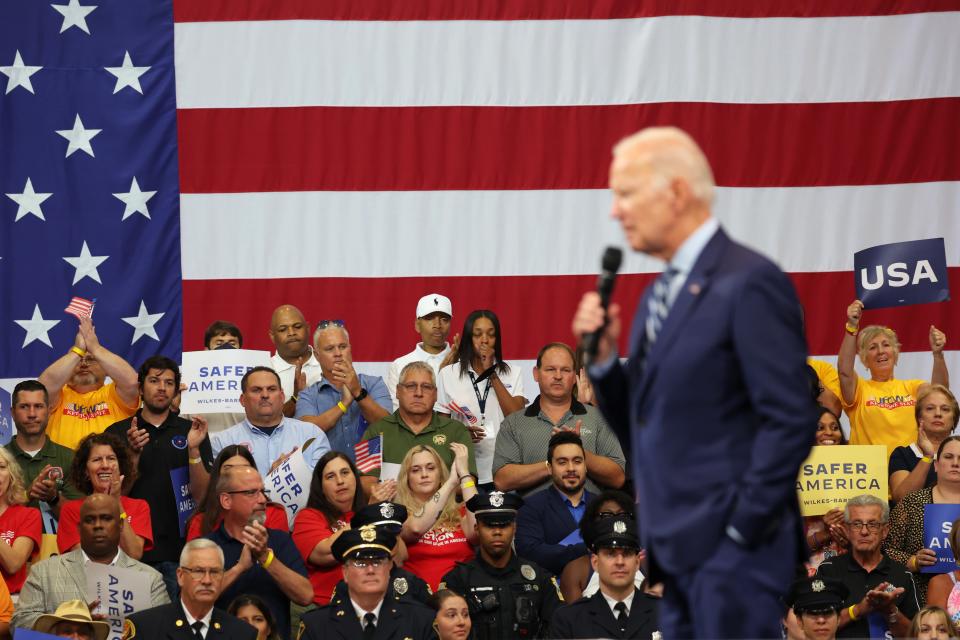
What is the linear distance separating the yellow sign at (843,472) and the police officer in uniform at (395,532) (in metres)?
1.78

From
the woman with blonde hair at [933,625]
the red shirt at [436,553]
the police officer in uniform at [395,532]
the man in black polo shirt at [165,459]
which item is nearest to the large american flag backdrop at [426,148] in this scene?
the man in black polo shirt at [165,459]

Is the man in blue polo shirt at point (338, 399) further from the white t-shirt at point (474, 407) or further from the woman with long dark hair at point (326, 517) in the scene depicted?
the woman with long dark hair at point (326, 517)

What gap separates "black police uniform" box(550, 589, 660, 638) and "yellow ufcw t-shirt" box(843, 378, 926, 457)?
2.02 meters

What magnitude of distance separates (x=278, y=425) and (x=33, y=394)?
112 centimetres

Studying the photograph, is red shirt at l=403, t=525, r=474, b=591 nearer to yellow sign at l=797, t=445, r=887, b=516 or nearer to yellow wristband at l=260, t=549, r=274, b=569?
yellow wristband at l=260, t=549, r=274, b=569

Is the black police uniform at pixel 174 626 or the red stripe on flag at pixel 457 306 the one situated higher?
the red stripe on flag at pixel 457 306

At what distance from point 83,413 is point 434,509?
2.04 meters

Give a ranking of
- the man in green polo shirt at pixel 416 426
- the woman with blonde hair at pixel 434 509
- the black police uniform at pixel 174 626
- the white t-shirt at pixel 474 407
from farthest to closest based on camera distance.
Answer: the white t-shirt at pixel 474 407
the man in green polo shirt at pixel 416 426
the woman with blonde hair at pixel 434 509
the black police uniform at pixel 174 626

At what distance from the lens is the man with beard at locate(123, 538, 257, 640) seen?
5.20 meters

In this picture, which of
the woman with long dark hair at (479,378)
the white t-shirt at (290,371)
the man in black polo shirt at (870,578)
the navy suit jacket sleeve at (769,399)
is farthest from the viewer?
the white t-shirt at (290,371)

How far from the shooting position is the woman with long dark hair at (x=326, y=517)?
5.79m

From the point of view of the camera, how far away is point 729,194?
8625 mm

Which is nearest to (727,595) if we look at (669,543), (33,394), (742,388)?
(669,543)

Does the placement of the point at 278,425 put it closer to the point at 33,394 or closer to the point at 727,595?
the point at 33,394
